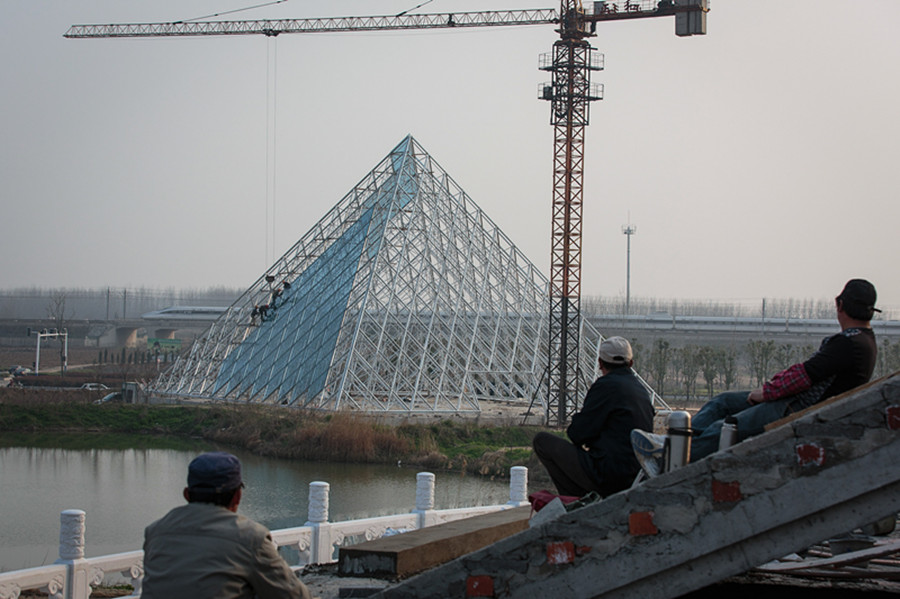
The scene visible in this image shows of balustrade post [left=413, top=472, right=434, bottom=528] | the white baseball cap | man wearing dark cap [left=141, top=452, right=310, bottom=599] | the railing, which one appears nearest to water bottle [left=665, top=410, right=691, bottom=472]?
the white baseball cap

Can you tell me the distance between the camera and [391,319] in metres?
43.4

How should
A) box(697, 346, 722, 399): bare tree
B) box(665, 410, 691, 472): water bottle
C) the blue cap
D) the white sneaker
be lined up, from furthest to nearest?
→ box(697, 346, 722, 399): bare tree
the white sneaker
box(665, 410, 691, 472): water bottle
the blue cap

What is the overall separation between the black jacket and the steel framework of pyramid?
3199 centimetres

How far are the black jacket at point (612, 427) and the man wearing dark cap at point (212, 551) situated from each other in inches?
97.6

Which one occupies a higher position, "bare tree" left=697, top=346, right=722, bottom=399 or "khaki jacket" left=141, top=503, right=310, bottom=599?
"khaki jacket" left=141, top=503, right=310, bottom=599

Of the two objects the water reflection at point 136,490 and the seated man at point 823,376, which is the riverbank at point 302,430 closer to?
the water reflection at point 136,490

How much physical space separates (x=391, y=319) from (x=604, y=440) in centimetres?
3700

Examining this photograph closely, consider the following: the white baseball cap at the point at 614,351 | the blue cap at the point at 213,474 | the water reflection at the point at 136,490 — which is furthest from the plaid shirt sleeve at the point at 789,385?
the water reflection at the point at 136,490

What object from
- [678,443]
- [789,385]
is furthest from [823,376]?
[678,443]

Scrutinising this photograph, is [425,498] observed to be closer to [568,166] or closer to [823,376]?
[823,376]

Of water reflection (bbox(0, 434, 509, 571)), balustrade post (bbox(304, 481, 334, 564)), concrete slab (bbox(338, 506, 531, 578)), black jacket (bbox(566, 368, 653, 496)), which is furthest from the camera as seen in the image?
water reflection (bbox(0, 434, 509, 571))

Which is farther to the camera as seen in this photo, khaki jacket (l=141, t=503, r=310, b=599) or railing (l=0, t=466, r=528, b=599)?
railing (l=0, t=466, r=528, b=599)

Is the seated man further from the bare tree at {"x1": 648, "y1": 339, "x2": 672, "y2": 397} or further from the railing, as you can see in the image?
the bare tree at {"x1": 648, "y1": 339, "x2": 672, "y2": 397}

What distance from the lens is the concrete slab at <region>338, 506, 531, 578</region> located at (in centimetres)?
749
